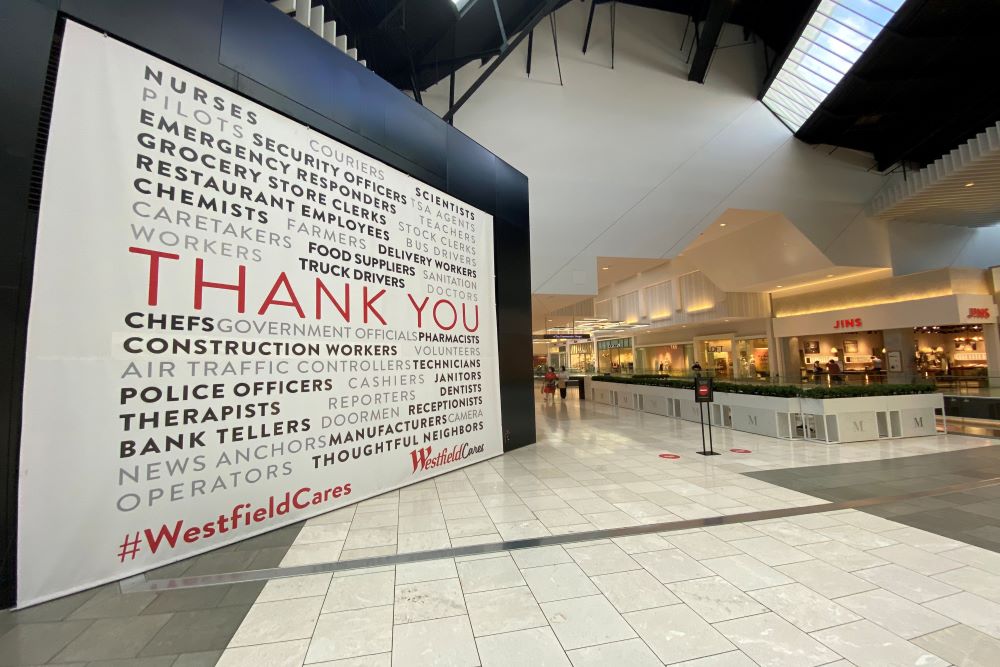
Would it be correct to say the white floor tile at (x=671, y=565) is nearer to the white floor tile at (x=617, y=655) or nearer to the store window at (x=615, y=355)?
the white floor tile at (x=617, y=655)

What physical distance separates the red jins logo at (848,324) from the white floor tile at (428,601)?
65.4 feet

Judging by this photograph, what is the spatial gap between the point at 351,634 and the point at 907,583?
369 centimetres

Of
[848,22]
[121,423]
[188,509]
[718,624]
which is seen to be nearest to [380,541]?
[188,509]

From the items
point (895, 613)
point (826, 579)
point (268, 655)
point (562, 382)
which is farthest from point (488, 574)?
point (562, 382)

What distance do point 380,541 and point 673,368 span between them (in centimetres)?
2535

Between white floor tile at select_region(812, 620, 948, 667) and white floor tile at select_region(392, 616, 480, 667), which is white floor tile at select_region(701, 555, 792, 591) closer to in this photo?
white floor tile at select_region(812, 620, 948, 667)

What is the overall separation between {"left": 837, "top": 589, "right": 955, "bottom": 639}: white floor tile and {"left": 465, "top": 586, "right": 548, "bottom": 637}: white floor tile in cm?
196

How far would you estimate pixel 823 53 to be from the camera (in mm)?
11125

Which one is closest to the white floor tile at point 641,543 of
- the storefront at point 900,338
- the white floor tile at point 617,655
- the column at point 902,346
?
the white floor tile at point 617,655

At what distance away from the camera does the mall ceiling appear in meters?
8.62

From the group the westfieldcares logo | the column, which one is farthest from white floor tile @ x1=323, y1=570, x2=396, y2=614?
the column

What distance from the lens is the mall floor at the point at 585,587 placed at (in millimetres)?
2229

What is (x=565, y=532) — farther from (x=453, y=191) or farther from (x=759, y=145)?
(x=759, y=145)

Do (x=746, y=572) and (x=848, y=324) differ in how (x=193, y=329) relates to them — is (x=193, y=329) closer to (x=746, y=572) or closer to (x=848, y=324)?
(x=746, y=572)
